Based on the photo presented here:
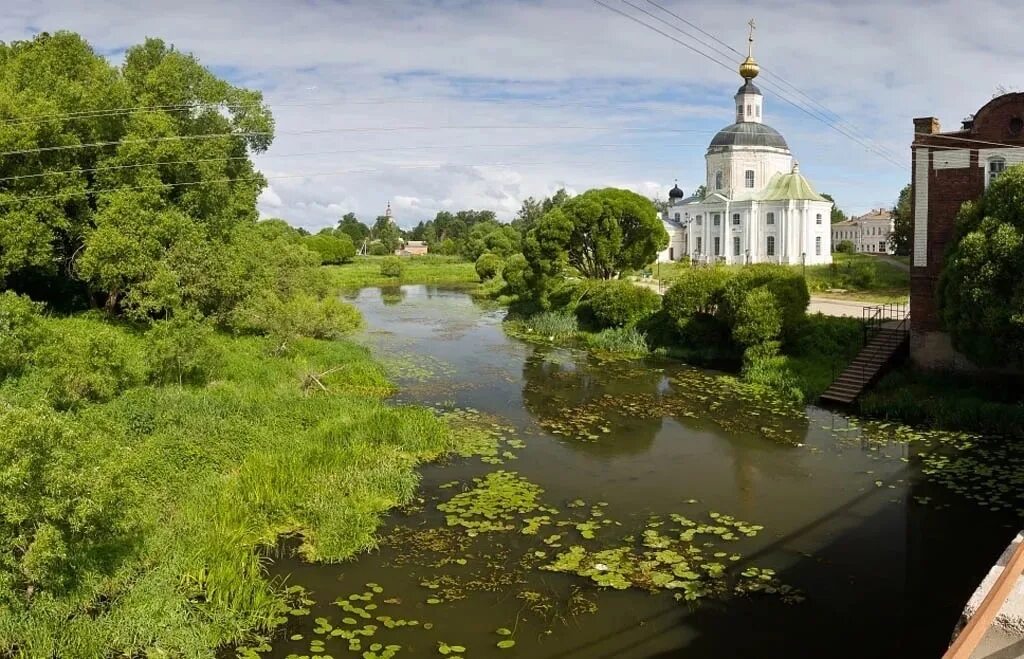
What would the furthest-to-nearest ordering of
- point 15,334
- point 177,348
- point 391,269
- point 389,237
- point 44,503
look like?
point 389,237 < point 391,269 < point 177,348 < point 15,334 < point 44,503

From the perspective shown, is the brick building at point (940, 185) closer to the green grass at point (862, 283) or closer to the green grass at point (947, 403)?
the green grass at point (947, 403)

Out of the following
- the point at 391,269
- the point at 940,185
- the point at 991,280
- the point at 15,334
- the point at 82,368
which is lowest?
the point at 82,368

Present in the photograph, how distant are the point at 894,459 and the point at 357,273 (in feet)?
202

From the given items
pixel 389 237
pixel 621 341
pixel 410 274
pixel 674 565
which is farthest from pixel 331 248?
pixel 674 565

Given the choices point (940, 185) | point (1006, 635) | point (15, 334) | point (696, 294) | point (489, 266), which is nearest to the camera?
point (1006, 635)

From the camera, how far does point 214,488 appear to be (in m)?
12.0

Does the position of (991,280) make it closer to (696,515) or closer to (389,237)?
(696,515)

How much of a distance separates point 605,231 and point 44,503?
29.6m

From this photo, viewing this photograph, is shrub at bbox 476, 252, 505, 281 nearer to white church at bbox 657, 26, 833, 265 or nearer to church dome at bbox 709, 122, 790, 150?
white church at bbox 657, 26, 833, 265

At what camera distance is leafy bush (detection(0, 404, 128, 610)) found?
7676 mm

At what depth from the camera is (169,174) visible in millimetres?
20688

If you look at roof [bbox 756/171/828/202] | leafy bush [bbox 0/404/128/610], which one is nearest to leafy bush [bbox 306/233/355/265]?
roof [bbox 756/171/828/202]

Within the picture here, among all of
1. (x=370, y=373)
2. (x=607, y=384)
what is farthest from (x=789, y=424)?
(x=370, y=373)

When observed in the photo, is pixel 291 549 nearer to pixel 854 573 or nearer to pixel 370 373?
pixel 854 573
